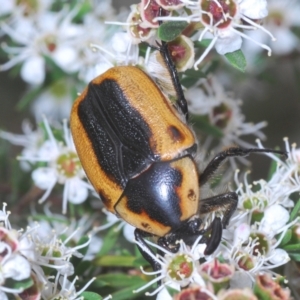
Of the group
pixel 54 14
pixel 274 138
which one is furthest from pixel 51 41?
pixel 274 138

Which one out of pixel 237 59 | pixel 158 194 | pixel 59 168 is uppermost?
pixel 237 59

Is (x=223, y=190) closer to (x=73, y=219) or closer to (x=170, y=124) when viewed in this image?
(x=170, y=124)

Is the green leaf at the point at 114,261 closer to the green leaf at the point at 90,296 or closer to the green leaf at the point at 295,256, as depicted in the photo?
the green leaf at the point at 90,296

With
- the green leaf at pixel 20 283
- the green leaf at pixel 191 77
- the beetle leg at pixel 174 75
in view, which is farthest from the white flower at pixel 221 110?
the green leaf at pixel 20 283

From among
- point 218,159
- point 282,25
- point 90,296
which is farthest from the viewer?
point 282,25

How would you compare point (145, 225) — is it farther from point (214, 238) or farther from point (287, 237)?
point (287, 237)

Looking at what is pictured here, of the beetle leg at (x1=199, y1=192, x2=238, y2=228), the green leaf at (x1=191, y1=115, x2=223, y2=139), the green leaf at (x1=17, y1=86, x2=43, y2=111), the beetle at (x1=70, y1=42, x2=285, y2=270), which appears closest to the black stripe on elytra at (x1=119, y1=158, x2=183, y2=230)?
the beetle at (x1=70, y1=42, x2=285, y2=270)

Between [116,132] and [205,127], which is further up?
[116,132]

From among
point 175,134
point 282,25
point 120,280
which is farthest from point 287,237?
point 282,25
